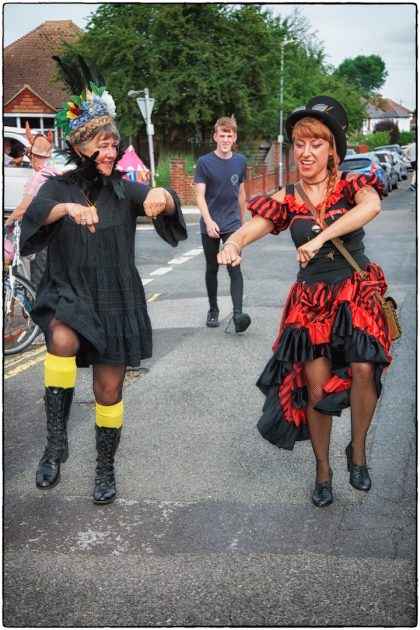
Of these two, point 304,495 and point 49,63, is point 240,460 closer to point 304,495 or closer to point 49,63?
point 304,495

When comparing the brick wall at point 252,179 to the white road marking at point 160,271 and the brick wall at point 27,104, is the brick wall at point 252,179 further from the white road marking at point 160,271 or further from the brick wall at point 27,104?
the brick wall at point 27,104

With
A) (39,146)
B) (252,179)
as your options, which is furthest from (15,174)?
(252,179)

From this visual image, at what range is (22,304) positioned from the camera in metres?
7.36

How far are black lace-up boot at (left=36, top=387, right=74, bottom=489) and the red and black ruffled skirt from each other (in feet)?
3.31

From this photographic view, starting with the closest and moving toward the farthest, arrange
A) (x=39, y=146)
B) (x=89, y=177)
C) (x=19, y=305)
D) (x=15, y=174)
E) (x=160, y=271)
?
(x=89, y=177) < (x=39, y=146) < (x=19, y=305) < (x=160, y=271) < (x=15, y=174)

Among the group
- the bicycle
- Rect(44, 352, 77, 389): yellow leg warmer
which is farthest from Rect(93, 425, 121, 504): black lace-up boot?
the bicycle

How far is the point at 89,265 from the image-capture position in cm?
383

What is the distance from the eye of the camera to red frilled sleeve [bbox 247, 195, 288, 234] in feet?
12.6

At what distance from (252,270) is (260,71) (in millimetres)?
19344

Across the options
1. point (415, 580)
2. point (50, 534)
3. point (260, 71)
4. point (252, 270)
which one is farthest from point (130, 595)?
point (260, 71)

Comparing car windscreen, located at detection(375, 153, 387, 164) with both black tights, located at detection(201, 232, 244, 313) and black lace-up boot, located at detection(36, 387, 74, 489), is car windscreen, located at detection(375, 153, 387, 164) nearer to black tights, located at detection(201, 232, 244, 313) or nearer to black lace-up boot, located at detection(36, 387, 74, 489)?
black tights, located at detection(201, 232, 244, 313)

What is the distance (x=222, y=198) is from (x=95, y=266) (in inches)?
157

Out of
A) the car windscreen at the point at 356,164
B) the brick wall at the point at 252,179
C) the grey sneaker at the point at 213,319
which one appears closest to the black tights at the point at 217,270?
the grey sneaker at the point at 213,319

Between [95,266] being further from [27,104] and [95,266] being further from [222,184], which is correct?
[27,104]
